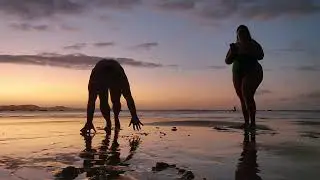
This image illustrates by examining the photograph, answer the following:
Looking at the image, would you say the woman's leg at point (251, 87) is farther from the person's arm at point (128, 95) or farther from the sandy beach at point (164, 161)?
the person's arm at point (128, 95)

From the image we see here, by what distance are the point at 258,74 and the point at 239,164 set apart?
545 cm

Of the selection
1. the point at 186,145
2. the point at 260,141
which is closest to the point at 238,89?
the point at 260,141

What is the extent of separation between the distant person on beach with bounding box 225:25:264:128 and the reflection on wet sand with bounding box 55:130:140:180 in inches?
146

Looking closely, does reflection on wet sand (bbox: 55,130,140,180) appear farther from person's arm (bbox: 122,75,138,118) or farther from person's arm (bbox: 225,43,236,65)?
person's arm (bbox: 122,75,138,118)

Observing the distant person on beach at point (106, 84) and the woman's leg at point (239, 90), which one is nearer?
the woman's leg at point (239, 90)

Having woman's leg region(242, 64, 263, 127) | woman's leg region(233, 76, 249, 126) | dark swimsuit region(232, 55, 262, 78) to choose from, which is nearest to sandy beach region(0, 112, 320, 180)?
woman's leg region(242, 64, 263, 127)

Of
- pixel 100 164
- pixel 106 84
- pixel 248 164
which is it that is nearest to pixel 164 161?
pixel 100 164

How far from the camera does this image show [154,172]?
5.04 metres

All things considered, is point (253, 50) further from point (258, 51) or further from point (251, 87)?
point (251, 87)

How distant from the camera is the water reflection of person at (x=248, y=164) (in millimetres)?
4826

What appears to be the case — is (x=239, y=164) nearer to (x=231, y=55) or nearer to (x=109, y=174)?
(x=109, y=174)

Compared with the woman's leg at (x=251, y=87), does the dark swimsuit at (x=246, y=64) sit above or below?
above

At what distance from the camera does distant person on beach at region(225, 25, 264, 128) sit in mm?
10633

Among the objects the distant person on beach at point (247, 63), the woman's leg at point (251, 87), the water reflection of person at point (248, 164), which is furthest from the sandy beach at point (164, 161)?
the distant person on beach at point (247, 63)
